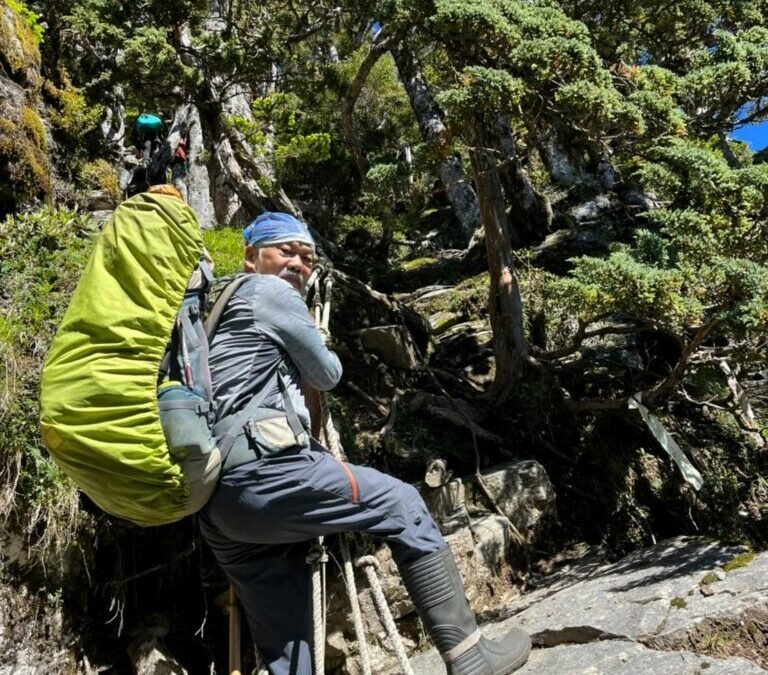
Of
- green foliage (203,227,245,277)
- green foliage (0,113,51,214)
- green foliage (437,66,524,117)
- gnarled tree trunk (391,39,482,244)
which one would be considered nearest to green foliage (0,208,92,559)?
green foliage (0,113,51,214)

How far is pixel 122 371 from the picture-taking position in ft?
7.59

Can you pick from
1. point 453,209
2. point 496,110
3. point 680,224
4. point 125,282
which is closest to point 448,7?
point 496,110

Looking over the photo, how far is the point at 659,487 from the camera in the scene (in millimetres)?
6980

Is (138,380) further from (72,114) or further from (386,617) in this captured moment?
(72,114)

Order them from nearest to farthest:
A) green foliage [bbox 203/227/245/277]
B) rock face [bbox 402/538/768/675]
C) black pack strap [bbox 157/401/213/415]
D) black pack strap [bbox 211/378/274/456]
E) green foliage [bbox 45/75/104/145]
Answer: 1. black pack strap [bbox 157/401/213/415]
2. black pack strap [bbox 211/378/274/456]
3. rock face [bbox 402/538/768/675]
4. green foliage [bbox 203/227/245/277]
5. green foliage [bbox 45/75/104/145]

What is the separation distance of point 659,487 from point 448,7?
5376 millimetres

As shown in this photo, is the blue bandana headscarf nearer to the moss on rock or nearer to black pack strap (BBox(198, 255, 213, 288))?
black pack strap (BBox(198, 255, 213, 288))

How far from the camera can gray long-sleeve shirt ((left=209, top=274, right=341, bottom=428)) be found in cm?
268

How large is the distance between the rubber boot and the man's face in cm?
141

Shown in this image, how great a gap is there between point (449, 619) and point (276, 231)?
191 centimetres

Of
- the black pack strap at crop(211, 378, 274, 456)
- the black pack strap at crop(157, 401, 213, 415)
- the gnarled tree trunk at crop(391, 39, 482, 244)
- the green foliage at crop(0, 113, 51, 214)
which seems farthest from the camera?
the gnarled tree trunk at crop(391, 39, 482, 244)

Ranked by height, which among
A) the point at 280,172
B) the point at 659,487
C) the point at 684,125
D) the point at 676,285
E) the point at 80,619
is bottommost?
the point at 659,487

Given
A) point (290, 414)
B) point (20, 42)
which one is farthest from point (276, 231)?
point (20, 42)

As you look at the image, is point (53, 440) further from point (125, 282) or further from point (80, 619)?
point (80, 619)
